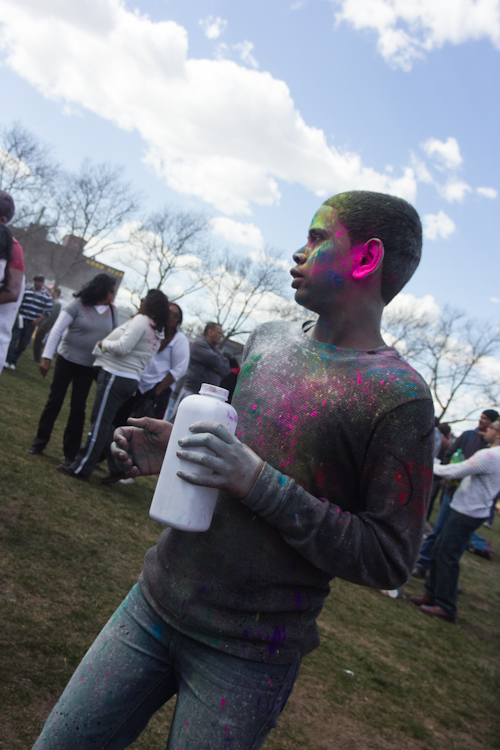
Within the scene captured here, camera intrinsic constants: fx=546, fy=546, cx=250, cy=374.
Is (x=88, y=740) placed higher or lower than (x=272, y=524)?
lower

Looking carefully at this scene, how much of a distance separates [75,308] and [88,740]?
4456 mm

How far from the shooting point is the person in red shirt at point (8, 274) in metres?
3.45

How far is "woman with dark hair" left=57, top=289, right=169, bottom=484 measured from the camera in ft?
16.1

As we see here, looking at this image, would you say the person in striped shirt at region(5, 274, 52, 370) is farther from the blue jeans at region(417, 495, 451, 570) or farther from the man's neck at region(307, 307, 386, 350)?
the man's neck at region(307, 307, 386, 350)

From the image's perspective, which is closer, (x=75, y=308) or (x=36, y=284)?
(x=75, y=308)

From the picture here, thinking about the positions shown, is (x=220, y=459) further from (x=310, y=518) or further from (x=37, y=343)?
(x=37, y=343)

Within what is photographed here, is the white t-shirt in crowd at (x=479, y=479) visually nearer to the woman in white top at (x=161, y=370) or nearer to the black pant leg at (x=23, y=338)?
the woman in white top at (x=161, y=370)

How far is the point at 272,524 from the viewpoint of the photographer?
1.16 m

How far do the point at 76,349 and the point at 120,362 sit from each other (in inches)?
20.3

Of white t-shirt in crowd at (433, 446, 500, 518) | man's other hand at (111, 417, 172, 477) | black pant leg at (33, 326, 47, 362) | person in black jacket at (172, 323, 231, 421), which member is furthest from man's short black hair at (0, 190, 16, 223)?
black pant leg at (33, 326, 47, 362)

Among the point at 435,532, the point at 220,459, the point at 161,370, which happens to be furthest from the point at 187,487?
the point at 435,532

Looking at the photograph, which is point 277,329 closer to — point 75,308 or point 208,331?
point 75,308

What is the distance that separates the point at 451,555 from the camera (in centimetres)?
561

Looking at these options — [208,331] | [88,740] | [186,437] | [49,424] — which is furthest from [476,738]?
[208,331]
